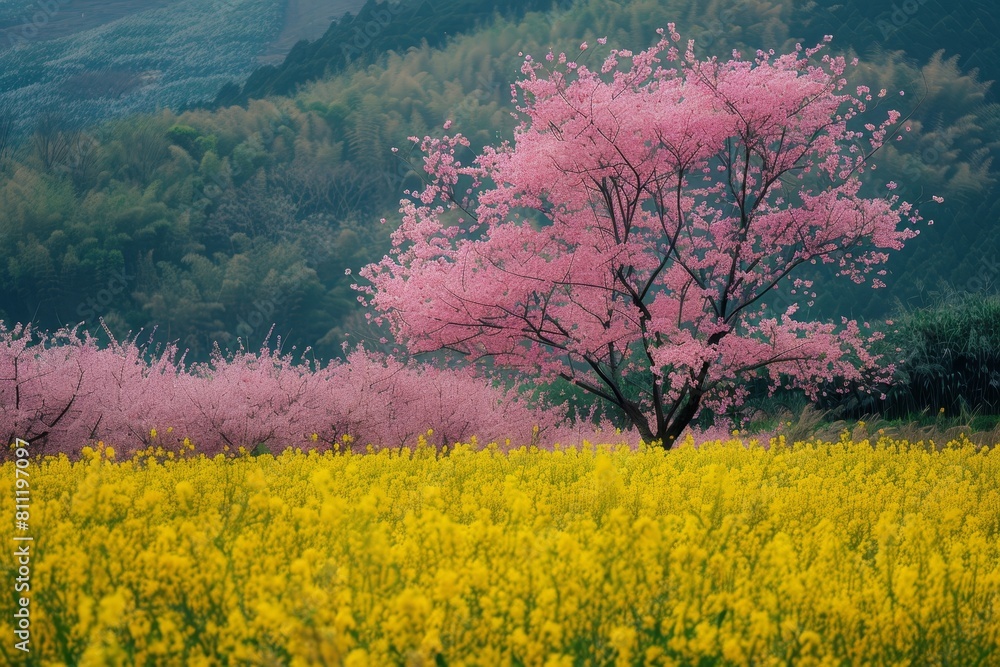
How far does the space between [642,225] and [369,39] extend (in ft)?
170

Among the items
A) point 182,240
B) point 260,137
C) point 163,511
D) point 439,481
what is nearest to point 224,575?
point 163,511

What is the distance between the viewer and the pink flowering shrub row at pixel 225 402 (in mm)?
9125

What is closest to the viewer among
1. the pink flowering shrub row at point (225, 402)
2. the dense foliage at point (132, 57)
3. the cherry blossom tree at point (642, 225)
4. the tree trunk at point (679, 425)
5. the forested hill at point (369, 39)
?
the pink flowering shrub row at point (225, 402)

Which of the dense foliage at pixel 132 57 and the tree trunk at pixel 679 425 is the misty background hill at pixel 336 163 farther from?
the tree trunk at pixel 679 425

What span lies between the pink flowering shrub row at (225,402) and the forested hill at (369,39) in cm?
5034

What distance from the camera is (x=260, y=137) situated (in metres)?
50.4

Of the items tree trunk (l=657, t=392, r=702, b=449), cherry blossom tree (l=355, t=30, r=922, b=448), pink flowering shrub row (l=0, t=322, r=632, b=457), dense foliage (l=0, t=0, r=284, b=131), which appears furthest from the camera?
dense foliage (l=0, t=0, r=284, b=131)

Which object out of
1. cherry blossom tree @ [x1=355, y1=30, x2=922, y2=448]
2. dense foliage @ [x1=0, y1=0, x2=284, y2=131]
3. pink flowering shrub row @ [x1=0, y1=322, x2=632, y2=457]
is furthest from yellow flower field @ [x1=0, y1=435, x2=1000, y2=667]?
dense foliage @ [x1=0, y1=0, x2=284, y2=131]

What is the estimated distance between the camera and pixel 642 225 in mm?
11602

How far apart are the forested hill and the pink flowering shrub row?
50.3 meters

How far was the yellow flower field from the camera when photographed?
3.01 meters

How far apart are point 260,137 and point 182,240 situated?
28.6 feet

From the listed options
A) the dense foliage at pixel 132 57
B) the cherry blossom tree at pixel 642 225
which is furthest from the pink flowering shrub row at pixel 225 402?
the dense foliage at pixel 132 57

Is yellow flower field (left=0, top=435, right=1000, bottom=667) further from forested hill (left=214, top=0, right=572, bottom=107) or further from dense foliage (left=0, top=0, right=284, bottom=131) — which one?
dense foliage (left=0, top=0, right=284, bottom=131)
